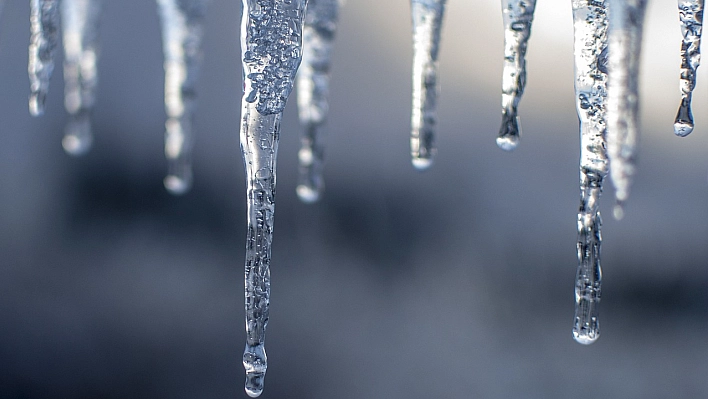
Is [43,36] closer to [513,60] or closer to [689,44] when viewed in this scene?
[513,60]

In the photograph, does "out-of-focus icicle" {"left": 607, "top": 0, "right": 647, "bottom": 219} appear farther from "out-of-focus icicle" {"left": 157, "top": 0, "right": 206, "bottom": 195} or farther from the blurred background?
the blurred background

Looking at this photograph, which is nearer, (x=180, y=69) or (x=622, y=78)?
(x=622, y=78)

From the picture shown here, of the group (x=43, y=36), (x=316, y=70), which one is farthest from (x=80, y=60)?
(x=316, y=70)

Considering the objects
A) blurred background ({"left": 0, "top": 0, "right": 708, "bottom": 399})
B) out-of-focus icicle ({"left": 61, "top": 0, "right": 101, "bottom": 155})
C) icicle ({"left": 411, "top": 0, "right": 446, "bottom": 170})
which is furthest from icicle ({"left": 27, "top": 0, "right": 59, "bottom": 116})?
blurred background ({"left": 0, "top": 0, "right": 708, "bottom": 399})

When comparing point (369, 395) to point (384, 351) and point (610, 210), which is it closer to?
point (384, 351)

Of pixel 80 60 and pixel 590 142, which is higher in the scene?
pixel 80 60

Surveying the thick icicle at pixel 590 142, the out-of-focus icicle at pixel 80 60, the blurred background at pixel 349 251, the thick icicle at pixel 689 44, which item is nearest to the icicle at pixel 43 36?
the out-of-focus icicle at pixel 80 60
